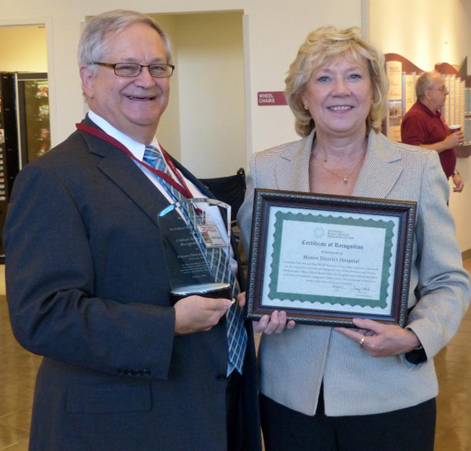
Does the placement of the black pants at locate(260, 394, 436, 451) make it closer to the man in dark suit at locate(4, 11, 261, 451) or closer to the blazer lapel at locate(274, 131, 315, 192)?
the man in dark suit at locate(4, 11, 261, 451)

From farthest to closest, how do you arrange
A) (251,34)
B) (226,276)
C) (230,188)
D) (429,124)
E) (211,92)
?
1. (211,92)
2. (230,188)
3. (251,34)
4. (429,124)
5. (226,276)

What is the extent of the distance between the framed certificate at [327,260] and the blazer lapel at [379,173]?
0.63 feet

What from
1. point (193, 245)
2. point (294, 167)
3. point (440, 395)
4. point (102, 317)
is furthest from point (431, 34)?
point (102, 317)

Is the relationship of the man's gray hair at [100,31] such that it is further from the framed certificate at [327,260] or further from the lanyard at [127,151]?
the framed certificate at [327,260]

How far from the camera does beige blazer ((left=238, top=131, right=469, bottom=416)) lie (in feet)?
6.85

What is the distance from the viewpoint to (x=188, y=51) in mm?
10531

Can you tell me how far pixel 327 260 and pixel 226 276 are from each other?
0.87 feet

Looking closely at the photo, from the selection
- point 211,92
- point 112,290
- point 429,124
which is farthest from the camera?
point 211,92

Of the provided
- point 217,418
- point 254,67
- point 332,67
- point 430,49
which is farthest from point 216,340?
point 430,49

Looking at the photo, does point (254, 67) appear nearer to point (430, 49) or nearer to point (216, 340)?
point (430, 49)

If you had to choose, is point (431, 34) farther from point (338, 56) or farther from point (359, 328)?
point (359, 328)

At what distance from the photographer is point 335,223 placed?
1.97 metres

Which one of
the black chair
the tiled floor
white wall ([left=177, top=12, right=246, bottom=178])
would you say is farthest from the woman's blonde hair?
white wall ([left=177, top=12, right=246, bottom=178])

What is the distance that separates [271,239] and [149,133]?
0.45 meters
